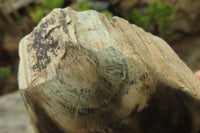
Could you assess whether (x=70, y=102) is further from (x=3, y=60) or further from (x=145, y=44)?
(x=3, y=60)

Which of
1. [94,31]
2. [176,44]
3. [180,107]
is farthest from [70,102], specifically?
[176,44]

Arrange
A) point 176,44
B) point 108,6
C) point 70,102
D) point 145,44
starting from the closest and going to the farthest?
1. point 70,102
2. point 145,44
3. point 108,6
4. point 176,44

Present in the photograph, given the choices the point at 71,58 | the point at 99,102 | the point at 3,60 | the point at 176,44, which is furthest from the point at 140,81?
the point at 3,60

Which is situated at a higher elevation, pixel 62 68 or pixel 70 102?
pixel 62 68

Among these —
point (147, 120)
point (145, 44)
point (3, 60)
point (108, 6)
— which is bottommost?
point (3, 60)

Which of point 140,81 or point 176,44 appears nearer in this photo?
point 140,81

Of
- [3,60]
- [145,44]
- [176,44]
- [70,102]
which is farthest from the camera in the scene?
[3,60]

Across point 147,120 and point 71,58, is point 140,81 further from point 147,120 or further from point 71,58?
point 71,58
